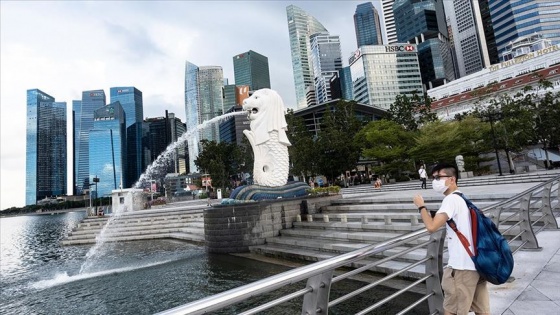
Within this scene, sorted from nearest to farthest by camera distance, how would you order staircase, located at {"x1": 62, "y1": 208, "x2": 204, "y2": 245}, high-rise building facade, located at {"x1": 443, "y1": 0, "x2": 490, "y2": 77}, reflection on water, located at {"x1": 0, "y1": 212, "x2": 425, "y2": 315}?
reflection on water, located at {"x1": 0, "y1": 212, "x2": 425, "y2": 315} → staircase, located at {"x1": 62, "y1": 208, "x2": 204, "y2": 245} → high-rise building facade, located at {"x1": 443, "y1": 0, "x2": 490, "y2": 77}

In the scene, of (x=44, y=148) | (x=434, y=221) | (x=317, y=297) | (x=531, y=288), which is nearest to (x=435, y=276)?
(x=434, y=221)

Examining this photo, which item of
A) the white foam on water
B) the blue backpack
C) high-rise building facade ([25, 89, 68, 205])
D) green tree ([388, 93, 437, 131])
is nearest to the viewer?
the blue backpack

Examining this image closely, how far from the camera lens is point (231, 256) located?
471 inches

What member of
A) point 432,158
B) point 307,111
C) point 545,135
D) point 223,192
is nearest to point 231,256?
point 432,158

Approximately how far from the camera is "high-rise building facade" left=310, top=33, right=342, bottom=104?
181512 mm

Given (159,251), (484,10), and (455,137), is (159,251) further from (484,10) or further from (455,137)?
(484,10)

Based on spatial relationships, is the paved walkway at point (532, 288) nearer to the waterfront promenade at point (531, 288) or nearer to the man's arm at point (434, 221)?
the waterfront promenade at point (531, 288)

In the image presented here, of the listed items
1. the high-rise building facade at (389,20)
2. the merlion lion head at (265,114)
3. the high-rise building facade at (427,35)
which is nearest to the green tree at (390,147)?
the merlion lion head at (265,114)

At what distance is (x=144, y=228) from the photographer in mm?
20891

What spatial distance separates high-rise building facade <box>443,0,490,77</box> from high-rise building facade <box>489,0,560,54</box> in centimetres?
3614

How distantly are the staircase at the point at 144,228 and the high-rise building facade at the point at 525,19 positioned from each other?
111 metres

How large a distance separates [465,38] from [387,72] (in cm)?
6876

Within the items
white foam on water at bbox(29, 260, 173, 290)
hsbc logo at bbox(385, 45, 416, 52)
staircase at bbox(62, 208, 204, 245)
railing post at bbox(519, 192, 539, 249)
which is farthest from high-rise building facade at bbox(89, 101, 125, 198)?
railing post at bbox(519, 192, 539, 249)

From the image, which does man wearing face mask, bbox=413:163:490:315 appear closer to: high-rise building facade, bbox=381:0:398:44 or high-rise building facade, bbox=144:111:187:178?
high-rise building facade, bbox=144:111:187:178
